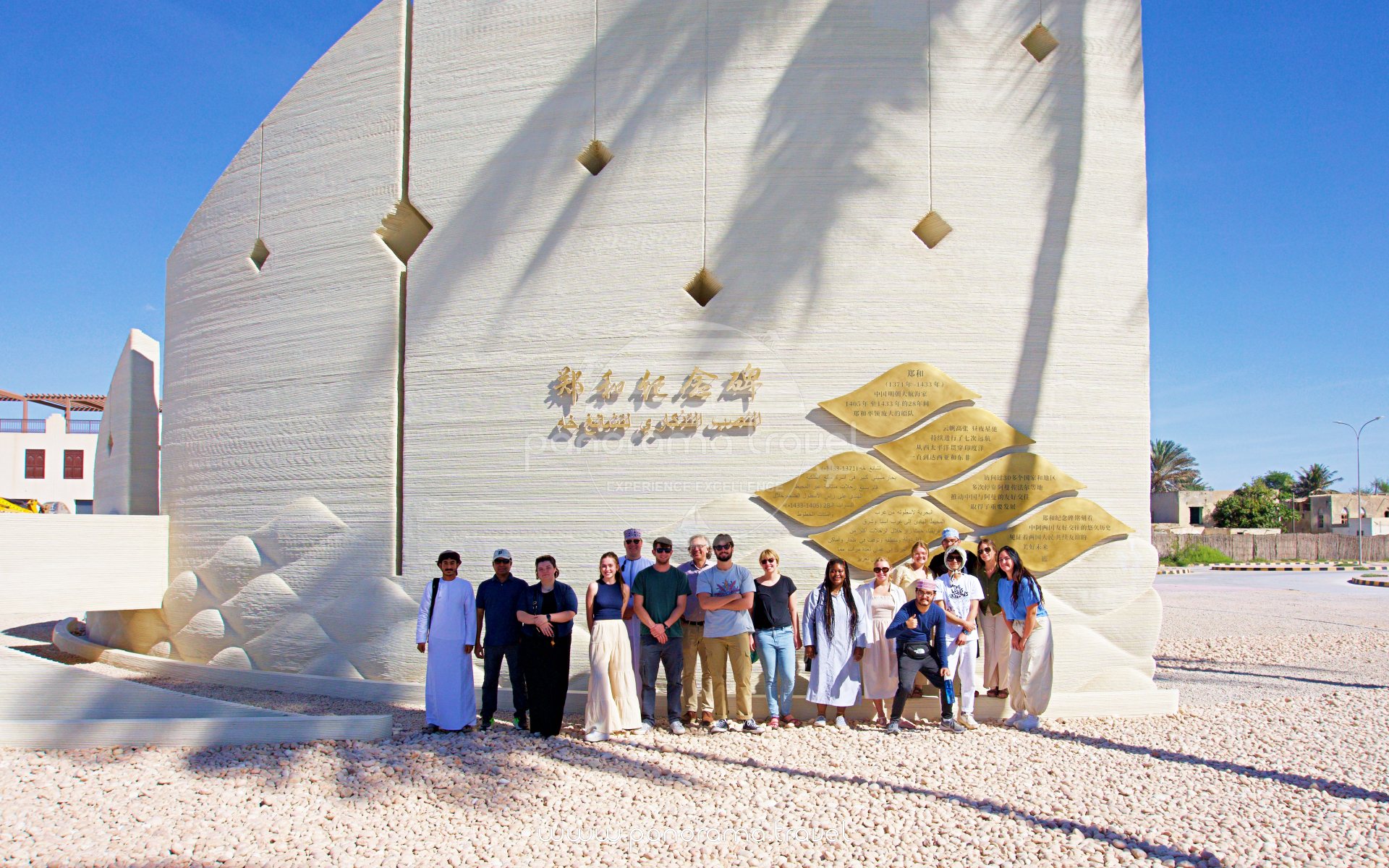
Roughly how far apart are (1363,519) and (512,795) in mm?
55102

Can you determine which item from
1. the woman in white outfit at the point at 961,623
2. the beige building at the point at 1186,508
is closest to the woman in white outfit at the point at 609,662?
the woman in white outfit at the point at 961,623

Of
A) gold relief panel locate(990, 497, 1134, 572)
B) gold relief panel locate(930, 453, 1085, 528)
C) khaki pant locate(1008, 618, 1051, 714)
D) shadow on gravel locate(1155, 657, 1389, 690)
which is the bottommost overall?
shadow on gravel locate(1155, 657, 1389, 690)

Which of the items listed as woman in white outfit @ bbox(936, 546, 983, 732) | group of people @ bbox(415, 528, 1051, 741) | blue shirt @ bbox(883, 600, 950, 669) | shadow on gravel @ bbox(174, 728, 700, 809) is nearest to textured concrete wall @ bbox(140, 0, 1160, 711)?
group of people @ bbox(415, 528, 1051, 741)

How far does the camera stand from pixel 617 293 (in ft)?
26.9

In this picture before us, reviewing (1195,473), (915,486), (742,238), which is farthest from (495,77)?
(1195,473)

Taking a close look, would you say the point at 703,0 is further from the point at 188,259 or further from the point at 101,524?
the point at 101,524

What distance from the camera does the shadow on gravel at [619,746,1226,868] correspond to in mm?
4477

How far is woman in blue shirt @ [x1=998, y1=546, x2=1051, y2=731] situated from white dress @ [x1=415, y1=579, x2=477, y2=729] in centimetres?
422

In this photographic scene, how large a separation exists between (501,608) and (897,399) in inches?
149

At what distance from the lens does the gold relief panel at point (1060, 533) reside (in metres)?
7.90

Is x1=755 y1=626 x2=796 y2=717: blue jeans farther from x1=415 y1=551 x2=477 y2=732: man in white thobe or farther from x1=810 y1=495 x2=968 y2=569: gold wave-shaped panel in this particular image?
x1=415 y1=551 x2=477 y2=732: man in white thobe

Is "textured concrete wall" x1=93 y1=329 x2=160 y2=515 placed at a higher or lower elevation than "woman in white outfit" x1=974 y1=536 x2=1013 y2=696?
higher

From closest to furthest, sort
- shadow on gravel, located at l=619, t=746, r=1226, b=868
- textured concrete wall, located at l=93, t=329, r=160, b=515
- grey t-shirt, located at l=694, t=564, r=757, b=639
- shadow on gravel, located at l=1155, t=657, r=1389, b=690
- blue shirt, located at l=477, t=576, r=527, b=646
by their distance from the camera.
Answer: shadow on gravel, located at l=619, t=746, r=1226, b=868
blue shirt, located at l=477, t=576, r=527, b=646
grey t-shirt, located at l=694, t=564, r=757, b=639
shadow on gravel, located at l=1155, t=657, r=1389, b=690
textured concrete wall, located at l=93, t=329, r=160, b=515

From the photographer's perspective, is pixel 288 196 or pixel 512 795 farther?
pixel 288 196
